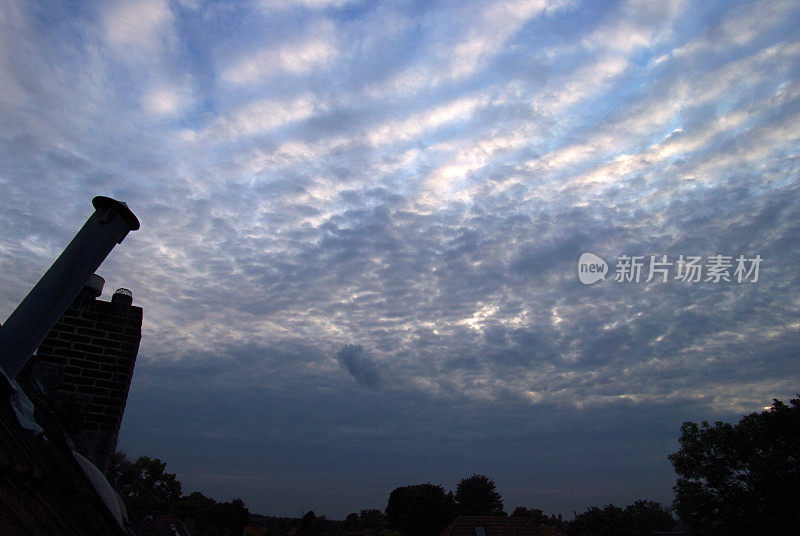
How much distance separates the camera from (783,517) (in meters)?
23.8

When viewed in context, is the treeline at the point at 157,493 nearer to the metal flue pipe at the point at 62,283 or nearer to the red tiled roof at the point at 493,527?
the red tiled roof at the point at 493,527

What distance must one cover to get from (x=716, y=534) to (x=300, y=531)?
68.7 meters

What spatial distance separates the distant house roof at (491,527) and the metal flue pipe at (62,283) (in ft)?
131

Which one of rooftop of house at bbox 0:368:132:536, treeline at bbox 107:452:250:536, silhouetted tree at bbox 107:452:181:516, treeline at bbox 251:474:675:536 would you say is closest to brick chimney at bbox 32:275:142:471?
rooftop of house at bbox 0:368:132:536

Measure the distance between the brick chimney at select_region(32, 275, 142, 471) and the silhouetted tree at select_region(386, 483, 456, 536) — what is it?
66135 millimetres

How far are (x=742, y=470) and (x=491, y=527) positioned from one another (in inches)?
747

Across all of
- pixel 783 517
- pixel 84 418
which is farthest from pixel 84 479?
pixel 783 517

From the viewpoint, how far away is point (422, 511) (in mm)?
62844

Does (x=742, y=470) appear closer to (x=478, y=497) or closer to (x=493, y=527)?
(x=493, y=527)

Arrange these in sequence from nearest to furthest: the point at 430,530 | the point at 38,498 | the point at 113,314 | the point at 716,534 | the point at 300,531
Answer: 1. the point at 38,498
2. the point at 113,314
3. the point at 716,534
4. the point at 430,530
5. the point at 300,531

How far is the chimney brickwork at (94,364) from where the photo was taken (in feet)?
16.2

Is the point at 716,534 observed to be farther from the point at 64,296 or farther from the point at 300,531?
the point at 300,531

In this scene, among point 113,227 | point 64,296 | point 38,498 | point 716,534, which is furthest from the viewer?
point 716,534

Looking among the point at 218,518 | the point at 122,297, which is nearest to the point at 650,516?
the point at 218,518
